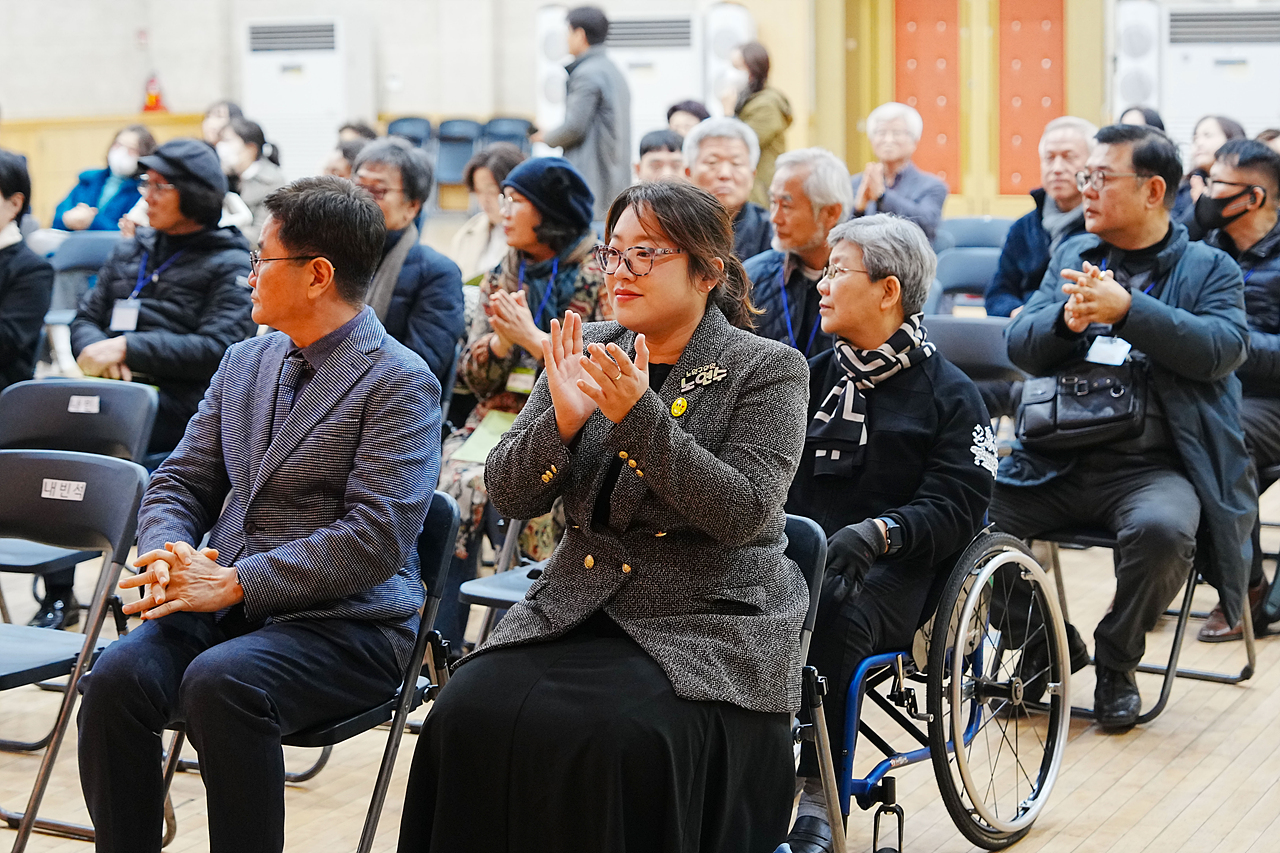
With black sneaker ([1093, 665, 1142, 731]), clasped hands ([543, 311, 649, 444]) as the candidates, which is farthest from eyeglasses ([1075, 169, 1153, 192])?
clasped hands ([543, 311, 649, 444])

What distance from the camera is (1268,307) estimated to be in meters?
4.04

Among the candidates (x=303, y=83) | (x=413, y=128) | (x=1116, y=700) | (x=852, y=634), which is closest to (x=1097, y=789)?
(x=1116, y=700)

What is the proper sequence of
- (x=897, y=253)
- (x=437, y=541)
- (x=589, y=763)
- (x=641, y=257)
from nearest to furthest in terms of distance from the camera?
(x=589, y=763)
(x=641, y=257)
(x=437, y=541)
(x=897, y=253)

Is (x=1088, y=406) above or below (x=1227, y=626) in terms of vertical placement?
above

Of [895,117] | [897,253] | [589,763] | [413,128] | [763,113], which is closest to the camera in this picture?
[589,763]

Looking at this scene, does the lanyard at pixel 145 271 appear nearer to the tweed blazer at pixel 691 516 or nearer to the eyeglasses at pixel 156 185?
the eyeglasses at pixel 156 185

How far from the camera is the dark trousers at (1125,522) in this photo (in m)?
3.32

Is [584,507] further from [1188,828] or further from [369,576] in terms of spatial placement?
[1188,828]

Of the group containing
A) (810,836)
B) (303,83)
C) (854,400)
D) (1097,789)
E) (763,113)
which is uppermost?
(303,83)

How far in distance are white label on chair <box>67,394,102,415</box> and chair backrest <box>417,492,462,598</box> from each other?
1.33 m

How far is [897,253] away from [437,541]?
1.08 m

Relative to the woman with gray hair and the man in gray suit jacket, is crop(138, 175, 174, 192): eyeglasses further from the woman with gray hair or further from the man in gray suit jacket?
the woman with gray hair

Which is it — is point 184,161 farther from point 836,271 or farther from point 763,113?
point 763,113

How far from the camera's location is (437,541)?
2568 millimetres
